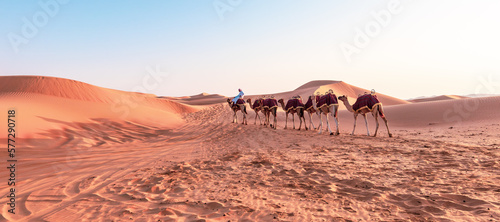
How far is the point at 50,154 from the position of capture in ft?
31.1

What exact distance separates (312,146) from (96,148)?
30.8 feet

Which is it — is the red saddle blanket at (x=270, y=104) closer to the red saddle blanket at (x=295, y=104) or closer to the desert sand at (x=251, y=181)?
the red saddle blanket at (x=295, y=104)

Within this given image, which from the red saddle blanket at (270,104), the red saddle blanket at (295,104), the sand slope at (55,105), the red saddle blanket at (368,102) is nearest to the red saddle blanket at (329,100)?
the red saddle blanket at (368,102)

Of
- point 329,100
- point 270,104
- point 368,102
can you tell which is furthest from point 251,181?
point 270,104

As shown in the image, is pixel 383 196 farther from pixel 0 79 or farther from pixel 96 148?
pixel 0 79

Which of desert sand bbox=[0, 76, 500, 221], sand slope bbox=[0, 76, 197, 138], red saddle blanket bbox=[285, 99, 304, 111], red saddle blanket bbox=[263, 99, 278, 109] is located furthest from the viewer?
red saddle blanket bbox=[263, 99, 278, 109]

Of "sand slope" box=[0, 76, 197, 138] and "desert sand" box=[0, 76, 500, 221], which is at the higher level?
"sand slope" box=[0, 76, 197, 138]

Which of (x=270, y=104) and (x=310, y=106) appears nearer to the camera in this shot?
(x=310, y=106)

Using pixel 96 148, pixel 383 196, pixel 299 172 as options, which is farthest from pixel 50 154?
pixel 383 196

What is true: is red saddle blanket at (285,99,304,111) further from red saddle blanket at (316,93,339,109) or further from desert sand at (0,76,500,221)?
desert sand at (0,76,500,221)

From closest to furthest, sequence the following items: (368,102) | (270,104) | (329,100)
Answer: (368,102) < (329,100) < (270,104)

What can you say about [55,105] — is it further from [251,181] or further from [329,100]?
[329,100]

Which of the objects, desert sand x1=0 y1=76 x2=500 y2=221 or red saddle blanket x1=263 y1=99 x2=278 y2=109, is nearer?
desert sand x1=0 y1=76 x2=500 y2=221

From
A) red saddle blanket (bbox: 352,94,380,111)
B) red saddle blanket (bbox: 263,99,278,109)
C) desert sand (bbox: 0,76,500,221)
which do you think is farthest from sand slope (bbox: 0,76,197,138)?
red saddle blanket (bbox: 352,94,380,111)
